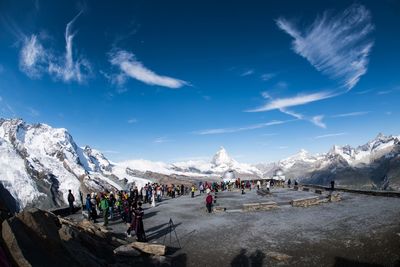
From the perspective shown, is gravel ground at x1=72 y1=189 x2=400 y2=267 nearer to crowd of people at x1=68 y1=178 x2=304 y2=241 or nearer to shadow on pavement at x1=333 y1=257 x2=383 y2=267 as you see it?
shadow on pavement at x1=333 y1=257 x2=383 y2=267

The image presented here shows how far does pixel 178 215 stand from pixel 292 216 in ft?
33.7

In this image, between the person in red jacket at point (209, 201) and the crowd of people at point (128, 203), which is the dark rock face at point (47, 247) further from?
the person in red jacket at point (209, 201)

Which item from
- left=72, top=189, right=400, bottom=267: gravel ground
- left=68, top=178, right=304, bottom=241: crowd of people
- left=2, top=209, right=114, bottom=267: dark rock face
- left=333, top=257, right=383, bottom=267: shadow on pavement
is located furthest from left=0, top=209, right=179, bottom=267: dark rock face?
left=333, top=257, right=383, bottom=267: shadow on pavement

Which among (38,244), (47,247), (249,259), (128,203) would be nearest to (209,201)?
(128,203)

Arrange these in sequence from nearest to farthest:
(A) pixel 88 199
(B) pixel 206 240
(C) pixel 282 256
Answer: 1. (C) pixel 282 256
2. (B) pixel 206 240
3. (A) pixel 88 199

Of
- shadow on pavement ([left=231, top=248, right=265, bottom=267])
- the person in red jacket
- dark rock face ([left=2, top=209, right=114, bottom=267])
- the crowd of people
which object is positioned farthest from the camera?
the person in red jacket

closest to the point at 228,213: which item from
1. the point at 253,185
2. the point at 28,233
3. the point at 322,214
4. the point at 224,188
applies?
the point at 322,214

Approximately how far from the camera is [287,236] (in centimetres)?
1880

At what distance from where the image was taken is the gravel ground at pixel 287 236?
48.2ft

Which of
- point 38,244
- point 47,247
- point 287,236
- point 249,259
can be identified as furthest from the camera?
point 287,236

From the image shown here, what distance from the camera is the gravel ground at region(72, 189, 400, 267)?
579 inches

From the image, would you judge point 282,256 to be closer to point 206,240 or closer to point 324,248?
point 324,248

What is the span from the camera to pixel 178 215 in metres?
28.6

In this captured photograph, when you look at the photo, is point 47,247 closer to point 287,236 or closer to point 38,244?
point 38,244
